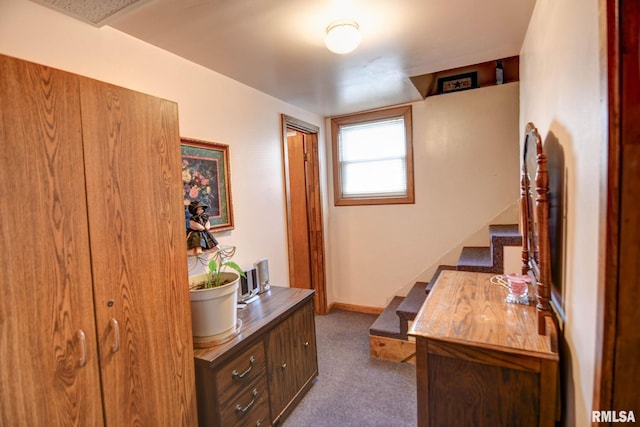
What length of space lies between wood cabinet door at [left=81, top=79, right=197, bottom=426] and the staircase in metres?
1.69

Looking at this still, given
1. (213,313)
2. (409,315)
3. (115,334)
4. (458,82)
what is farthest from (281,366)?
(458,82)

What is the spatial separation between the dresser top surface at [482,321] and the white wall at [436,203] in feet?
5.33

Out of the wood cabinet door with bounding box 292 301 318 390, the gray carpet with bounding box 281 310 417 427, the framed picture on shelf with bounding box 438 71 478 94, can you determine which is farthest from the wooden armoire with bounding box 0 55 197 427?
the framed picture on shelf with bounding box 438 71 478 94

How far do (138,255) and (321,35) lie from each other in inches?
58.8

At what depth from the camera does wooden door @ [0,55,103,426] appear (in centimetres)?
89

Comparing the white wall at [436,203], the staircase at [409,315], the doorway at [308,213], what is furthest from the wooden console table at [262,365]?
the white wall at [436,203]

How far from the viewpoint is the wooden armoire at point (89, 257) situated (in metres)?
0.90

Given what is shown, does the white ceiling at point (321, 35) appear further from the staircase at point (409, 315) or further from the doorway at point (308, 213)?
the staircase at point (409, 315)

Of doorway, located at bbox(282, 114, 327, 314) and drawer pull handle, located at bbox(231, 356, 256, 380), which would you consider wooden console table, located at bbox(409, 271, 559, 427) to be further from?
doorway, located at bbox(282, 114, 327, 314)

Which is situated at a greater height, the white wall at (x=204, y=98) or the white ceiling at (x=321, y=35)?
the white ceiling at (x=321, y=35)

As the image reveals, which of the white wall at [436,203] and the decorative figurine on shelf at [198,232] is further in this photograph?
the white wall at [436,203]

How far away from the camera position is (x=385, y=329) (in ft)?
8.86

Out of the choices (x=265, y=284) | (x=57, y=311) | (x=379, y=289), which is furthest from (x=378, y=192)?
(x=57, y=311)

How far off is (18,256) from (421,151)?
3258mm
